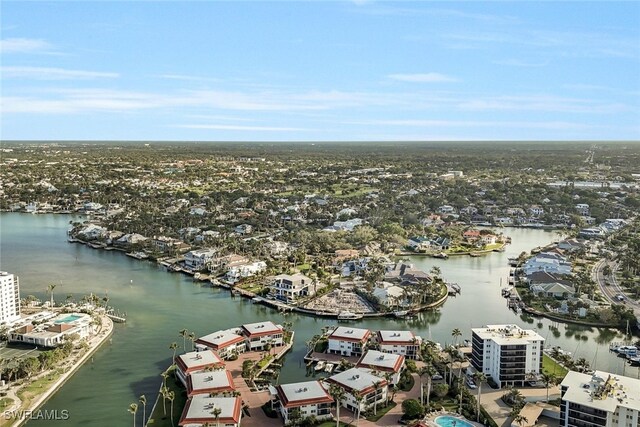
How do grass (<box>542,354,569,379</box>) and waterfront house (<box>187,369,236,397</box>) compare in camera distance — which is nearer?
waterfront house (<box>187,369,236,397</box>)

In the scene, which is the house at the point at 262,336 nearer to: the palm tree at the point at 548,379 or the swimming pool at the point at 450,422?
the swimming pool at the point at 450,422

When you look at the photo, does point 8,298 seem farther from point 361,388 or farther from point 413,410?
point 413,410

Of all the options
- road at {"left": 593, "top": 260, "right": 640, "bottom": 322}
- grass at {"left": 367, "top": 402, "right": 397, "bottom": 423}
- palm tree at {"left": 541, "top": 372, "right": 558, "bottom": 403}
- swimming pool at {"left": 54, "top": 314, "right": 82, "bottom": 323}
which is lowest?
grass at {"left": 367, "top": 402, "right": 397, "bottom": 423}

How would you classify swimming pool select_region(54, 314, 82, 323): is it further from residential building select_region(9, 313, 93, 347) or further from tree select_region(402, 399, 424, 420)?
tree select_region(402, 399, 424, 420)

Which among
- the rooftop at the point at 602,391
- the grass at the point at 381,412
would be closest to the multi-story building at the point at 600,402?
the rooftop at the point at 602,391

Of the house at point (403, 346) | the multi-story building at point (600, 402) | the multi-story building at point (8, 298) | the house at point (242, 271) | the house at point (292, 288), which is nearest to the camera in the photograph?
the multi-story building at point (600, 402)

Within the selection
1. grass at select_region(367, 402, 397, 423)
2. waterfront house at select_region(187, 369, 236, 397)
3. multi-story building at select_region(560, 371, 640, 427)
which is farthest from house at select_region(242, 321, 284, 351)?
multi-story building at select_region(560, 371, 640, 427)

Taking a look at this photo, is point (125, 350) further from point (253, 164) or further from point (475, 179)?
point (253, 164)
